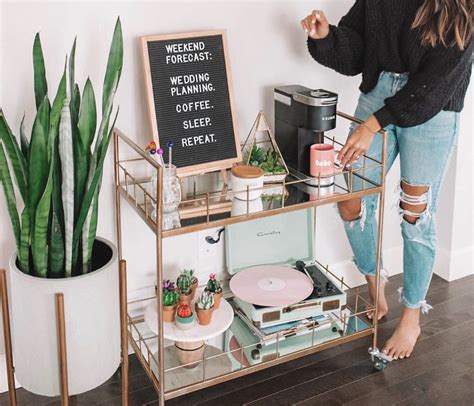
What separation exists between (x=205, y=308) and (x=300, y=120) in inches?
24.8

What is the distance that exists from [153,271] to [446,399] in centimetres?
100

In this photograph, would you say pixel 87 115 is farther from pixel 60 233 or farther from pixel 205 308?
pixel 205 308

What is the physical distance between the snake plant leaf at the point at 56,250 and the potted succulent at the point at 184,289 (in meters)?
0.41

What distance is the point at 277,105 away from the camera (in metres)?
2.37

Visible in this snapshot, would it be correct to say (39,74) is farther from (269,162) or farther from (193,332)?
(193,332)

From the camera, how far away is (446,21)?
81.3 inches

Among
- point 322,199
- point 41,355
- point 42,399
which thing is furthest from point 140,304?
point 322,199

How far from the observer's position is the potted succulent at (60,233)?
1.84 meters

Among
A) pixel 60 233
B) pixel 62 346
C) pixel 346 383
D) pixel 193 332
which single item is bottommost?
pixel 346 383

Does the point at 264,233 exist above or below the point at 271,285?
above

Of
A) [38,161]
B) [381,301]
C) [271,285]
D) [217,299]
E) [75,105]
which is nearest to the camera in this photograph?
[38,161]

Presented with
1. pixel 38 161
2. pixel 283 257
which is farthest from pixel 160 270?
pixel 283 257

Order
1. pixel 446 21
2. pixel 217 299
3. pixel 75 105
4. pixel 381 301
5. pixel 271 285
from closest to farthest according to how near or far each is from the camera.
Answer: pixel 75 105 → pixel 446 21 → pixel 217 299 → pixel 271 285 → pixel 381 301

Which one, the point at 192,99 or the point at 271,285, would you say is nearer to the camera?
the point at 192,99
